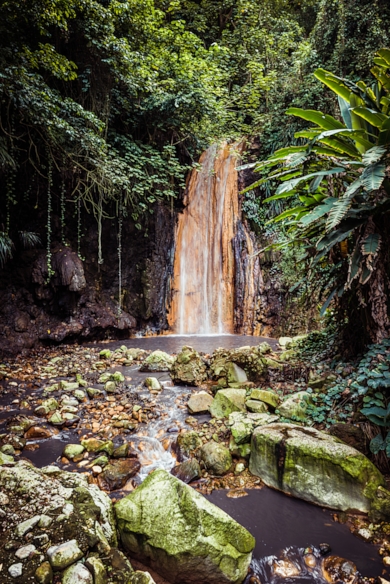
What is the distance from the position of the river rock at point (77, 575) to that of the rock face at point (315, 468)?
5.09 feet

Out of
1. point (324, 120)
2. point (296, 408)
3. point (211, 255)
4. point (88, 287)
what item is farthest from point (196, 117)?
point (296, 408)

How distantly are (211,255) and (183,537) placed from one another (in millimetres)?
9084

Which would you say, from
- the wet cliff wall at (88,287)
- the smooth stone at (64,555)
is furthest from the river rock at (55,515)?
the wet cliff wall at (88,287)

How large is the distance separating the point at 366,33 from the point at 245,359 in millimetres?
8910

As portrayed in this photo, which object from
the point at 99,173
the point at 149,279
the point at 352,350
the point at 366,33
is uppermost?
the point at 366,33

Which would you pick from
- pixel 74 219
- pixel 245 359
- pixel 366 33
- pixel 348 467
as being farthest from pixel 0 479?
pixel 366 33

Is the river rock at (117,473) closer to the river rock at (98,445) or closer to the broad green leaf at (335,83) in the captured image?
the river rock at (98,445)

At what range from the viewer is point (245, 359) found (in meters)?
4.15

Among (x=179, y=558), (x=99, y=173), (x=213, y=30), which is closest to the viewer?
(x=179, y=558)

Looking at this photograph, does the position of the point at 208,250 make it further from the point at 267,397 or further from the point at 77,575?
the point at 77,575

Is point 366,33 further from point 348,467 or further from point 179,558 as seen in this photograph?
point 179,558

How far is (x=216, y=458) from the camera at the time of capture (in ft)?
8.52

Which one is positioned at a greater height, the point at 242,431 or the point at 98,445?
the point at 242,431

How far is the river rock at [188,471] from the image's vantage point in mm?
2494
